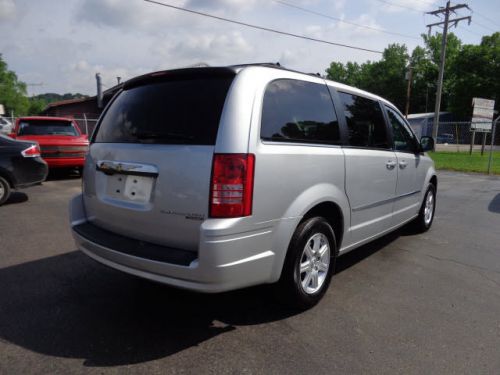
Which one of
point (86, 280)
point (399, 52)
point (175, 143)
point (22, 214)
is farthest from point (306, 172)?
point (399, 52)

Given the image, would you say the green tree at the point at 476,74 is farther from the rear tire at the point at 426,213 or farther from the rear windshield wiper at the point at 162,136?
the rear windshield wiper at the point at 162,136

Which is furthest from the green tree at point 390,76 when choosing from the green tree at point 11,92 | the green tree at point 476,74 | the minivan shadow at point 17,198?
the minivan shadow at point 17,198

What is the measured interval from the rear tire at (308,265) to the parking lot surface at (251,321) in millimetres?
150

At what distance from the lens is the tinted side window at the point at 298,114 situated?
8.65 feet

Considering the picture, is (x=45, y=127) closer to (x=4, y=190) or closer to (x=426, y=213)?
(x=4, y=190)

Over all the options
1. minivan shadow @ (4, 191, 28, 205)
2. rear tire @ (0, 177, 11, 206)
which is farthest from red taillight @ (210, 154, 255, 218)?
minivan shadow @ (4, 191, 28, 205)

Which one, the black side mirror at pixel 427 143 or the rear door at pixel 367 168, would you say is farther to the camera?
the black side mirror at pixel 427 143

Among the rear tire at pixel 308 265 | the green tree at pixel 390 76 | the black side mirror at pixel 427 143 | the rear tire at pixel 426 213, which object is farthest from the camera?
the green tree at pixel 390 76

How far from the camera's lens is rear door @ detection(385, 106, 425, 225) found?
14.1ft

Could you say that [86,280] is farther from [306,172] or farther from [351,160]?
[351,160]

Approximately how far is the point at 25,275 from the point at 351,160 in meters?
3.27

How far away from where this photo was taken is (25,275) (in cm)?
Result: 364

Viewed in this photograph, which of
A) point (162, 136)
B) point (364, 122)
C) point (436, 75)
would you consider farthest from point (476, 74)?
point (162, 136)

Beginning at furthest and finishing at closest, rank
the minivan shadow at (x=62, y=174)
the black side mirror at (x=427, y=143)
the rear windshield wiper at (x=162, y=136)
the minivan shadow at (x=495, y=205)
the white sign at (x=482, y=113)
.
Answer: the white sign at (x=482, y=113), the minivan shadow at (x=62, y=174), the minivan shadow at (x=495, y=205), the black side mirror at (x=427, y=143), the rear windshield wiper at (x=162, y=136)
